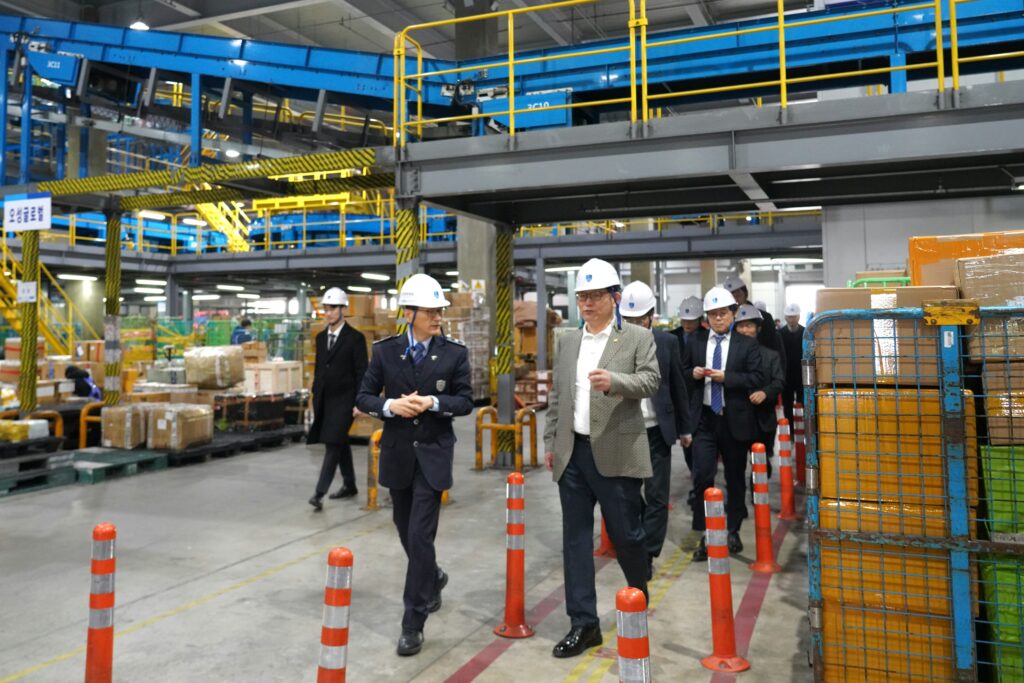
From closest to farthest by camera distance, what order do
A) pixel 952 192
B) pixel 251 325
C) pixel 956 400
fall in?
1. pixel 956 400
2. pixel 952 192
3. pixel 251 325

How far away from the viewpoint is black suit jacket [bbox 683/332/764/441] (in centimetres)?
550

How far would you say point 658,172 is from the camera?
676 cm

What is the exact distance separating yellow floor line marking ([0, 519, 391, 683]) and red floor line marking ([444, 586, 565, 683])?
6.87 feet

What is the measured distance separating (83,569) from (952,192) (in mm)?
9447

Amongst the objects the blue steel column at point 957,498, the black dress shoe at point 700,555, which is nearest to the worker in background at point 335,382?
the black dress shoe at point 700,555

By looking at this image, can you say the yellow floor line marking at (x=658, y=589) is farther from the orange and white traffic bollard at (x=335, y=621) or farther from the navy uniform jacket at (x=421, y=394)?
the orange and white traffic bollard at (x=335, y=621)

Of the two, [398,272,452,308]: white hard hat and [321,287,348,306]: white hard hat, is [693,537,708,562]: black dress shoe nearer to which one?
[398,272,452,308]: white hard hat

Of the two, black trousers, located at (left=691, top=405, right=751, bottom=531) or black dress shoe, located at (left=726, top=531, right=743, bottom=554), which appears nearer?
black trousers, located at (left=691, top=405, right=751, bottom=531)

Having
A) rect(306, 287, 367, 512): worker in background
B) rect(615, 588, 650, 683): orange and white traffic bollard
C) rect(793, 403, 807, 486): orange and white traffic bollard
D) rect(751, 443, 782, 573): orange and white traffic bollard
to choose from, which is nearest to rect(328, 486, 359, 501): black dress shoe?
rect(306, 287, 367, 512): worker in background

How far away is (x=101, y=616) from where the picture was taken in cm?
303

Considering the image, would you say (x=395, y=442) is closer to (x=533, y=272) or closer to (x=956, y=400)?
(x=956, y=400)

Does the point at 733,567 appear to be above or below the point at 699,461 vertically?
below

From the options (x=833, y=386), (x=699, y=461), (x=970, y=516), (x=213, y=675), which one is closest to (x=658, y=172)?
(x=699, y=461)

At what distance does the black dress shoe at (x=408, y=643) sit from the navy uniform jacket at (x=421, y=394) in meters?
0.82
